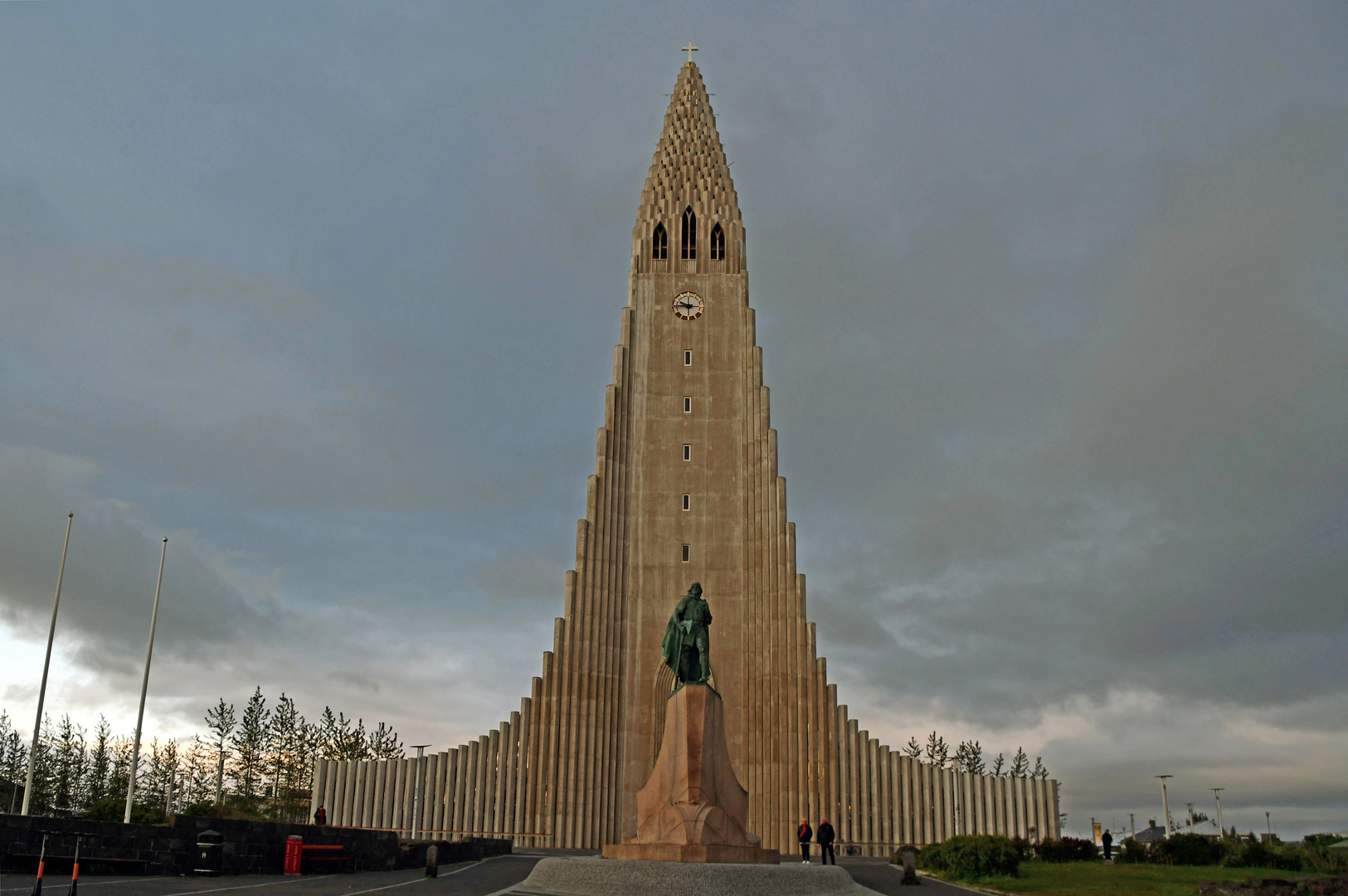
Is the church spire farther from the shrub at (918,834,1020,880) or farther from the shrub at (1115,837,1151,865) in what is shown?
the shrub at (918,834,1020,880)

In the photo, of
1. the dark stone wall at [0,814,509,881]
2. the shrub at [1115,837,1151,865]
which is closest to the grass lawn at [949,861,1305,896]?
the shrub at [1115,837,1151,865]

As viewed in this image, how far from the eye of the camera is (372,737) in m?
56.9

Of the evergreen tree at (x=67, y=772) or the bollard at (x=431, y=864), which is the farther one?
the evergreen tree at (x=67, y=772)

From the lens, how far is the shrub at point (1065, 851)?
2778 centimetres

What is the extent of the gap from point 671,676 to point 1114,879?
65.6 feet

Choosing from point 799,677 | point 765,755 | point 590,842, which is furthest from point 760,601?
point 590,842

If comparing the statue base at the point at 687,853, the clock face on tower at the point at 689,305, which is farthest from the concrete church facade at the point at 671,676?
the statue base at the point at 687,853

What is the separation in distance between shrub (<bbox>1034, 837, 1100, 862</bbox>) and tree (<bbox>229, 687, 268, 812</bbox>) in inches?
1619

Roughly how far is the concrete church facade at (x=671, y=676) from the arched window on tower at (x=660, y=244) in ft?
6.89

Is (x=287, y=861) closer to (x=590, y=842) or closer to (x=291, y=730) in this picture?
(x=590, y=842)

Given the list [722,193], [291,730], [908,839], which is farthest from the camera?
[291,730]

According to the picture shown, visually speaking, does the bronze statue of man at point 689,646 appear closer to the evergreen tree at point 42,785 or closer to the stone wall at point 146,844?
the stone wall at point 146,844

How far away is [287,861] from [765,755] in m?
20.7

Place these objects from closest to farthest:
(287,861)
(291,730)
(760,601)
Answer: (287,861)
(760,601)
(291,730)
